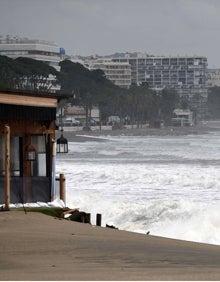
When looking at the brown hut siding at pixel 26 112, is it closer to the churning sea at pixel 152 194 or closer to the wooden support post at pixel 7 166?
the wooden support post at pixel 7 166

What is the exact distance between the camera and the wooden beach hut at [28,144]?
17.1 meters

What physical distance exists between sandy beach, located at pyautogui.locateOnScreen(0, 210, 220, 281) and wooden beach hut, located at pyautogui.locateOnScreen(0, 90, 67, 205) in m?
1.74

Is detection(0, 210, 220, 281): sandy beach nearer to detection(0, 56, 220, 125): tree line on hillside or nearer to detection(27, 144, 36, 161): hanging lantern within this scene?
detection(27, 144, 36, 161): hanging lantern

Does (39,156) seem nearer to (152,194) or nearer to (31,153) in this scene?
(31,153)

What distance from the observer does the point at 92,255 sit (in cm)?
1216

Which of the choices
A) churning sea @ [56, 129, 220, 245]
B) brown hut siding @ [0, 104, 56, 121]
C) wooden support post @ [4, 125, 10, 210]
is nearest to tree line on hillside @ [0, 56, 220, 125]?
churning sea @ [56, 129, 220, 245]

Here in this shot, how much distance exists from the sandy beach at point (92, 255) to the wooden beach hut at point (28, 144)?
1.74 meters

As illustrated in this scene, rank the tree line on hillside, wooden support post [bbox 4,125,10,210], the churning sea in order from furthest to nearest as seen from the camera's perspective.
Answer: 1. the tree line on hillside
2. the churning sea
3. wooden support post [bbox 4,125,10,210]

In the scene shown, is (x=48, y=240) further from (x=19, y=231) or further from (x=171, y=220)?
(x=171, y=220)

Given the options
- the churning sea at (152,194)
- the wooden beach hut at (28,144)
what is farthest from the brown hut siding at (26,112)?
the churning sea at (152,194)

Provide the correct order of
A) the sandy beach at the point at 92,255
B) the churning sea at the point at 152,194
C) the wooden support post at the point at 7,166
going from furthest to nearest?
the churning sea at the point at 152,194 < the wooden support post at the point at 7,166 < the sandy beach at the point at 92,255

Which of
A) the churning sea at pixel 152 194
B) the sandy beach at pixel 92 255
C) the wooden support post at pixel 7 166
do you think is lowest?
the churning sea at pixel 152 194

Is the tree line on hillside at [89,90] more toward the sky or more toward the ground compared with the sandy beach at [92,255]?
more toward the sky

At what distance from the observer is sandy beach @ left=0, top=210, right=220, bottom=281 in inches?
422
